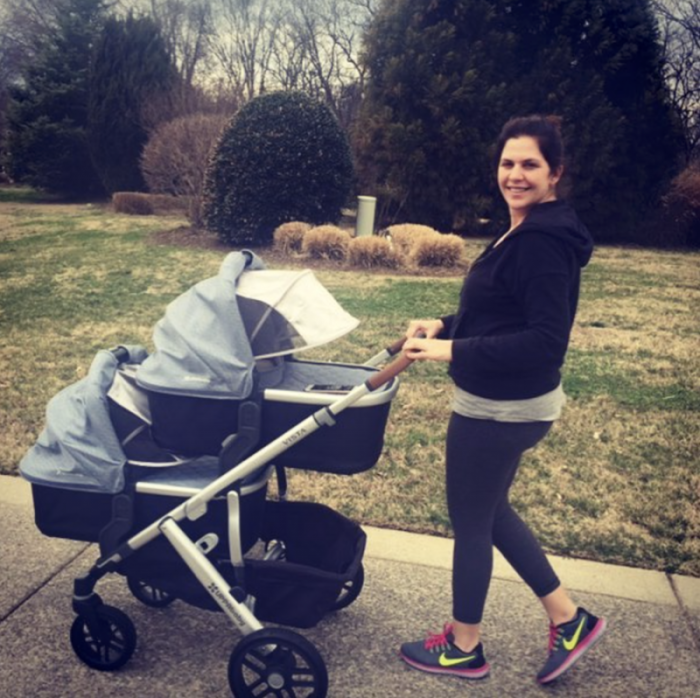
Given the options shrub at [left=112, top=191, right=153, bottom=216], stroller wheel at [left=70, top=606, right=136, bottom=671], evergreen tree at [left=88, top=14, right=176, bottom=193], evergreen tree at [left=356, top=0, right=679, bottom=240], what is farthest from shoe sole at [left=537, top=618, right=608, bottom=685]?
evergreen tree at [left=88, top=14, right=176, bottom=193]

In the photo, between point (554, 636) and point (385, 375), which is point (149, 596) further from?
point (554, 636)

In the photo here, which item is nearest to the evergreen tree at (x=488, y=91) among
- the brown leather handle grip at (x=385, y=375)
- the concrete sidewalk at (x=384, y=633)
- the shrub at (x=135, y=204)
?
the shrub at (x=135, y=204)

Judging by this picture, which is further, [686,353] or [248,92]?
[248,92]

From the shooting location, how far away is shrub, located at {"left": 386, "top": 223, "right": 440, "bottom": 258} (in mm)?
10820

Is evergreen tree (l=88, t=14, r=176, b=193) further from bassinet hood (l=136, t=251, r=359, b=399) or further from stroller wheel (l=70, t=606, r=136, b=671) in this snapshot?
stroller wheel (l=70, t=606, r=136, b=671)

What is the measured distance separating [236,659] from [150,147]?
1574cm

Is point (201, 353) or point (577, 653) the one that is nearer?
point (201, 353)

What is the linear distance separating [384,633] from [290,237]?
8668 millimetres

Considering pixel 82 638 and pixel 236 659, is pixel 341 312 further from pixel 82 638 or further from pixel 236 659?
pixel 82 638

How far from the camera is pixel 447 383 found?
5.64 m

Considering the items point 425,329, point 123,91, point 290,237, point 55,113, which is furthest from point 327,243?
point 55,113

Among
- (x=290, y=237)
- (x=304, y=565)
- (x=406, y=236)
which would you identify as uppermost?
(x=406, y=236)

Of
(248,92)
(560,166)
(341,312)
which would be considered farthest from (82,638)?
(248,92)

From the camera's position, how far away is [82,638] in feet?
8.23
